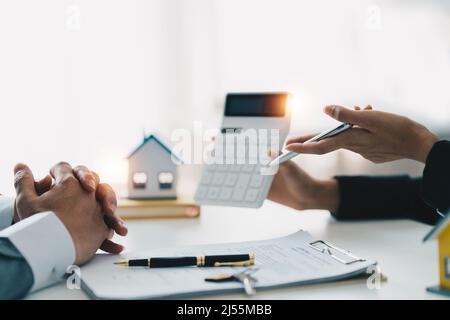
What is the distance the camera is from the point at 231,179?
1.09m

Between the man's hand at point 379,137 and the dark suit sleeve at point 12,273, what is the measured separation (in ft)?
1.48

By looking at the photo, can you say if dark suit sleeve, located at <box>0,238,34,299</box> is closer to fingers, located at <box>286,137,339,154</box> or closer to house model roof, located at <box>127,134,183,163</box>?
fingers, located at <box>286,137,339,154</box>

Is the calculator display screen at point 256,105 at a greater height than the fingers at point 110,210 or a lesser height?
greater

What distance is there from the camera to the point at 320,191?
1.11 metres

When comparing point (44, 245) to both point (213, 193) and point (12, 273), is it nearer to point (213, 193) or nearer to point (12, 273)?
point (12, 273)

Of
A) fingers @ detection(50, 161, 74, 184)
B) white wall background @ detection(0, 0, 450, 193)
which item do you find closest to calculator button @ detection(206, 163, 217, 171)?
fingers @ detection(50, 161, 74, 184)

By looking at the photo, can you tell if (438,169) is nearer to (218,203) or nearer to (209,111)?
(218,203)

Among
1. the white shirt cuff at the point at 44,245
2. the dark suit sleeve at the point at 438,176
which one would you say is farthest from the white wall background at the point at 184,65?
the white shirt cuff at the point at 44,245

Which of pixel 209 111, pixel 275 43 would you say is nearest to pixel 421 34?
pixel 275 43

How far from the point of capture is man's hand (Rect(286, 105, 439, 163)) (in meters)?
0.85

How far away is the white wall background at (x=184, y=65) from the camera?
158 cm

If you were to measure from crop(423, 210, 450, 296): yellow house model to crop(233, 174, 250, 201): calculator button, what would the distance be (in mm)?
516

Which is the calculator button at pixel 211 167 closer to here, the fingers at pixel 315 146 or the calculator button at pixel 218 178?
the calculator button at pixel 218 178

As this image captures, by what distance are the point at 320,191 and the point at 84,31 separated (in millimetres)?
883
